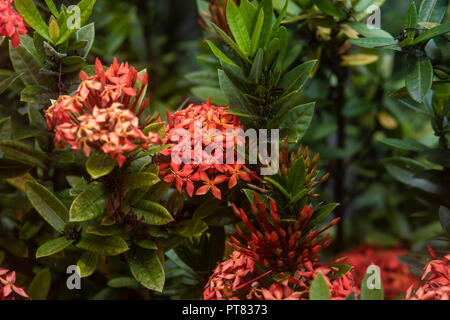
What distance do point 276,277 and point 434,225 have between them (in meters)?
0.71

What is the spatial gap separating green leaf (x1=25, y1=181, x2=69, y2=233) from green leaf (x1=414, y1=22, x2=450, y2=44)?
2.24ft

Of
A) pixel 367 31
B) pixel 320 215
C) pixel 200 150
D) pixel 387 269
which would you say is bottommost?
pixel 387 269

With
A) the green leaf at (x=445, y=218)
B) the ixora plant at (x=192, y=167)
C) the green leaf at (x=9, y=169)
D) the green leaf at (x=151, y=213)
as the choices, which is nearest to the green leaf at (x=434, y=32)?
the ixora plant at (x=192, y=167)

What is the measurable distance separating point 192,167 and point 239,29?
26 centimetres

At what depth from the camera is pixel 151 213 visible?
767 millimetres

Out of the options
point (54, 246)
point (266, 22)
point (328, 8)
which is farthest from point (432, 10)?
point (54, 246)

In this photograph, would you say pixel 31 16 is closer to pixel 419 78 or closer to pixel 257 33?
pixel 257 33

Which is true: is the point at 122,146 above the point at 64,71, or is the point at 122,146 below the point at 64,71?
below

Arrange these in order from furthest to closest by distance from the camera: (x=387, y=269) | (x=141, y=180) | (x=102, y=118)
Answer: (x=387, y=269) → (x=141, y=180) → (x=102, y=118)

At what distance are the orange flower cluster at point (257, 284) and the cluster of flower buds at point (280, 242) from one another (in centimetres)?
2

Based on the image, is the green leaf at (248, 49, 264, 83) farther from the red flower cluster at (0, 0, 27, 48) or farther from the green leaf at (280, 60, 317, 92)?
the red flower cluster at (0, 0, 27, 48)
